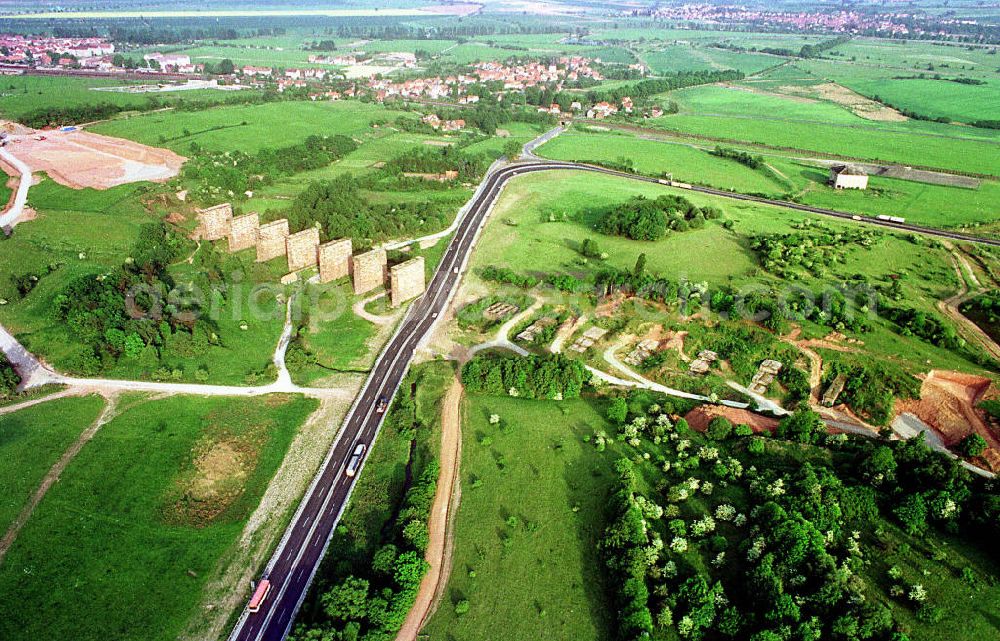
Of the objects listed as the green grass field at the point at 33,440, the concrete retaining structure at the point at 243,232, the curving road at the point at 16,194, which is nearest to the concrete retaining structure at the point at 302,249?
the concrete retaining structure at the point at 243,232

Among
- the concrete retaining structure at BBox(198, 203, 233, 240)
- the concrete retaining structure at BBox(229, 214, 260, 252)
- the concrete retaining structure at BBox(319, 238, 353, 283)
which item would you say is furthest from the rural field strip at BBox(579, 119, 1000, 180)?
the concrete retaining structure at BBox(198, 203, 233, 240)

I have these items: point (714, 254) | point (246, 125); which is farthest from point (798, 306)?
point (246, 125)

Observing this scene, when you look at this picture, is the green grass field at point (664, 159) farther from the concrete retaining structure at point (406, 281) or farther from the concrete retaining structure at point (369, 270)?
the concrete retaining structure at point (369, 270)

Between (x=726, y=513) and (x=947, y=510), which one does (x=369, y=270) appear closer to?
(x=726, y=513)

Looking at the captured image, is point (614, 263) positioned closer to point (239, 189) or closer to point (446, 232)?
point (446, 232)

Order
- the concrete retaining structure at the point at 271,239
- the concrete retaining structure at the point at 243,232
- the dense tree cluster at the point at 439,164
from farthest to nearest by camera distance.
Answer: the dense tree cluster at the point at 439,164 → the concrete retaining structure at the point at 243,232 → the concrete retaining structure at the point at 271,239

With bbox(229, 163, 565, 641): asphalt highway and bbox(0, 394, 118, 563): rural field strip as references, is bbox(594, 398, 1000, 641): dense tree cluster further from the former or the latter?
bbox(0, 394, 118, 563): rural field strip

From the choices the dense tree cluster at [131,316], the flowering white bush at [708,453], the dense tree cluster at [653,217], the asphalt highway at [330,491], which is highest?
the dense tree cluster at [653,217]
